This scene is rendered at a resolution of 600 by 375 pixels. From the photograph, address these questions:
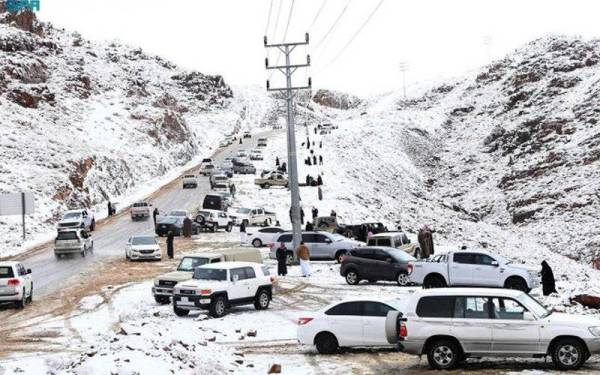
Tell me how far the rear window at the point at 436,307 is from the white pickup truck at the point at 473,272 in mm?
11740

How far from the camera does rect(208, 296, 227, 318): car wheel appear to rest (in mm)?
23609

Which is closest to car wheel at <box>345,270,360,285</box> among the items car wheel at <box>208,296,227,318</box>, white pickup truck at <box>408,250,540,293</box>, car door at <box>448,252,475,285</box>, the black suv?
the black suv

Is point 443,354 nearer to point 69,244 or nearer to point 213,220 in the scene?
point 69,244

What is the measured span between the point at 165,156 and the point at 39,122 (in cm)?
2252

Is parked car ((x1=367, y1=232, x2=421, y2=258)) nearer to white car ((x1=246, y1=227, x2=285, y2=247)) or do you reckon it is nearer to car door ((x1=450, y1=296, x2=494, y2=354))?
white car ((x1=246, y1=227, x2=285, y2=247))

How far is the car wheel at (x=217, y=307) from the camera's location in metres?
23.6

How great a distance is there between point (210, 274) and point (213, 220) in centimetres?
2844

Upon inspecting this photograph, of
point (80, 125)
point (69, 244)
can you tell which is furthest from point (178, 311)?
point (80, 125)

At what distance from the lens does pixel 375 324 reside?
59.9ft

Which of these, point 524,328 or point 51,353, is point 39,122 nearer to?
point 51,353

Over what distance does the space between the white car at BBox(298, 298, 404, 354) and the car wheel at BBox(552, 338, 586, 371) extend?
13.9 ft

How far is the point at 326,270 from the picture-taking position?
34875 millimetres

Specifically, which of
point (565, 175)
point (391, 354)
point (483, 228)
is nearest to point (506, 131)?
point (565, 175)

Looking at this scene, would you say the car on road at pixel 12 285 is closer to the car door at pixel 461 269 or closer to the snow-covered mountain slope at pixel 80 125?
the car door at pixel 461 269
